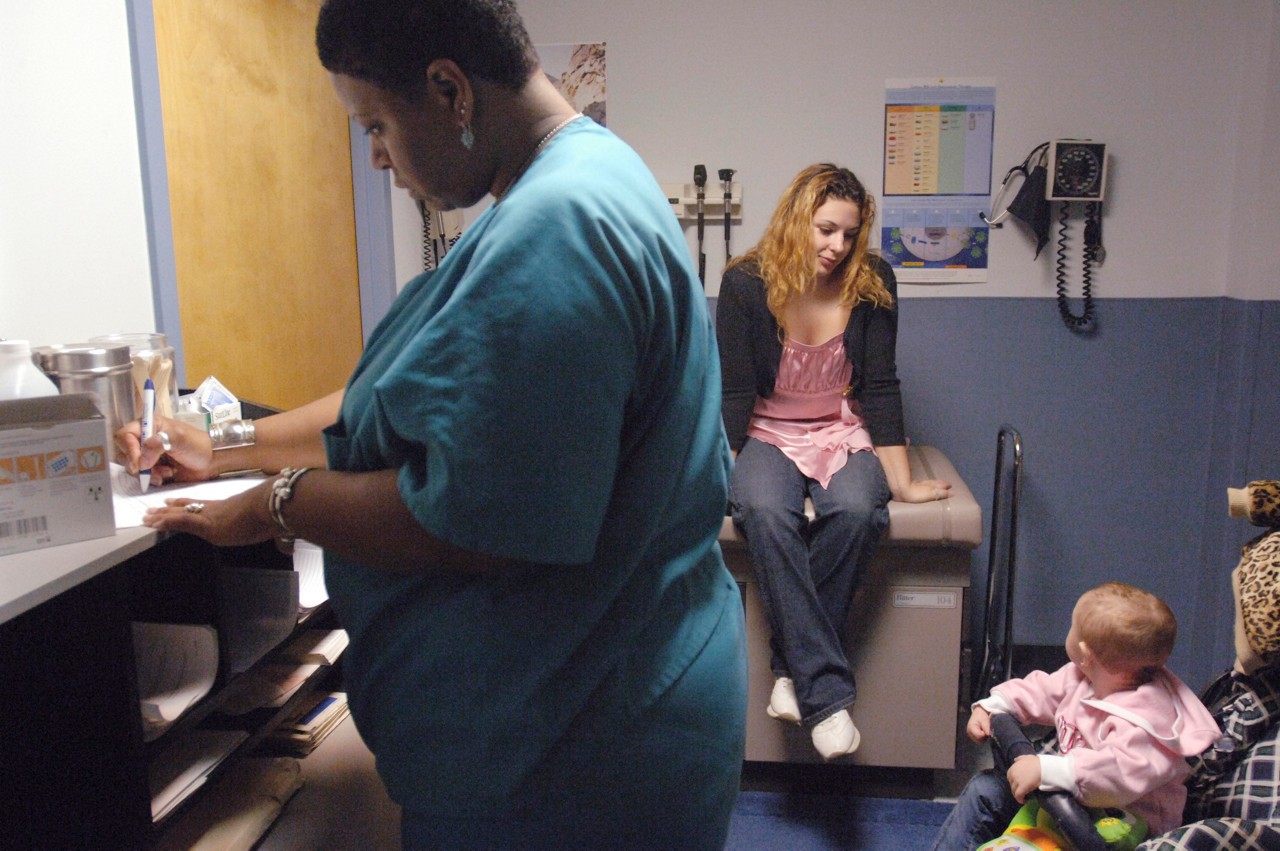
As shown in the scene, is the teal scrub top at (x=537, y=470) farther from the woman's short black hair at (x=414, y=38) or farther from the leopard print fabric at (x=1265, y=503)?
the leopard print fabric at (x=1265, y=503)

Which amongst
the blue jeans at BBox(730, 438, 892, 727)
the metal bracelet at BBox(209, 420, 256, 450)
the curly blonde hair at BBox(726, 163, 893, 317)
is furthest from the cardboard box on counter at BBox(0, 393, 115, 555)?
the curly blonde hair at BBox(726, 163, 893, 317)

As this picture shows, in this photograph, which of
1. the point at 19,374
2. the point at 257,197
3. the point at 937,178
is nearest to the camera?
the point at 19,374

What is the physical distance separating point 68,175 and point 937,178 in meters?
2.08

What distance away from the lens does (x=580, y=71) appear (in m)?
2.73

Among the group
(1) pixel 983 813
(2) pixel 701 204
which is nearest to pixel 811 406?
(2) pixel 701 204

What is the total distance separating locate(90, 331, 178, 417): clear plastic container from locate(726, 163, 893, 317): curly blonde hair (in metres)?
1.41

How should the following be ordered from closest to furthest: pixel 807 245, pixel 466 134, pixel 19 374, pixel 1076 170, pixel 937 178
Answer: pixel 466 134 < pixel 19 374 < pixel 807 245 < pixel 1076 170 < pixel 937 178

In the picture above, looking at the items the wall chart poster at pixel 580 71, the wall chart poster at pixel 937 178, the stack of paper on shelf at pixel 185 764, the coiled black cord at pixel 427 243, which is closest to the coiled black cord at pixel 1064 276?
the wall chart poster at pixel 937 178

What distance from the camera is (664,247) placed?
0.77m

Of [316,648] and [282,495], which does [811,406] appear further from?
[282,495]

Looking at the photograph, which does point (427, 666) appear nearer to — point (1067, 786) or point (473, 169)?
point (473, 169)

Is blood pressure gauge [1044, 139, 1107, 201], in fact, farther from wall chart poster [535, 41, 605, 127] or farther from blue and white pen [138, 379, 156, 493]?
blue and white pen [138, 379, 156, 493]

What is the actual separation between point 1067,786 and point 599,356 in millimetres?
1119

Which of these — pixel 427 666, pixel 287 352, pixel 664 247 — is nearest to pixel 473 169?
pixel 664 247
